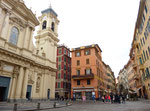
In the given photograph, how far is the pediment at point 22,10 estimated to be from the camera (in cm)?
2135

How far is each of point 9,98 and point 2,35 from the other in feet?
32.0

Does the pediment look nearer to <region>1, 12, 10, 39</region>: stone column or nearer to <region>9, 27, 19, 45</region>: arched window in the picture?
<region>1, 12, 10, 39</region>: stone column

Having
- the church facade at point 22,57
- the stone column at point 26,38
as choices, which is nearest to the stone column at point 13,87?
the church facade at point 22,57

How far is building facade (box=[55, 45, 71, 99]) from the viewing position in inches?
1549

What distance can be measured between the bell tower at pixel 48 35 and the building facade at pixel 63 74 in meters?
10.5

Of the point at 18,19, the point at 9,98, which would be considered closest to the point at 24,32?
the point at 18,19

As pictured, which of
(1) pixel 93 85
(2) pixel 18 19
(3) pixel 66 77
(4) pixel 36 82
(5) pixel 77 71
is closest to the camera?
(2) pixel 18 19

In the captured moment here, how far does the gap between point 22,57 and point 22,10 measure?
9744 millimetres

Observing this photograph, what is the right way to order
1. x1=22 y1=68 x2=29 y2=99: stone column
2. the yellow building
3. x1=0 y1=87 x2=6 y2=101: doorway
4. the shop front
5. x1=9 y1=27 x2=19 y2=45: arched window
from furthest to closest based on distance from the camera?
1. the shop front
2. the yellow building
3. x1=9 y1=27 x2=19 y2=45: arched window
4. x1=22 y1=68 x2=29 y2=99: stone column
5. x1=0 y1=87 x2=6 y2=101: doorway

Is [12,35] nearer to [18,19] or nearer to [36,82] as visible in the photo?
[18,19]

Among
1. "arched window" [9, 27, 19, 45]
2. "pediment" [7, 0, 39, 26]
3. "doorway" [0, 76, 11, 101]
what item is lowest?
"doorway" [0, 76, 11, 101]

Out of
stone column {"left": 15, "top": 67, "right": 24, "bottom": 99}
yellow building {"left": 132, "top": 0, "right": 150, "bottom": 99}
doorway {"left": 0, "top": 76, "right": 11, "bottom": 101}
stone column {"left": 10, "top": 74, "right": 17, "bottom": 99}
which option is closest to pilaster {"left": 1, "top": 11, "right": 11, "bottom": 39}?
stone column {"left": 15, "top": 67, "right": 24, "bottom": 99}

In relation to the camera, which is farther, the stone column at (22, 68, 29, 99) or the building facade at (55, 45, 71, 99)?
the building facade at (55, 45, 71, 99)

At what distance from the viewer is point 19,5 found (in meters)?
Answer: 22.4
